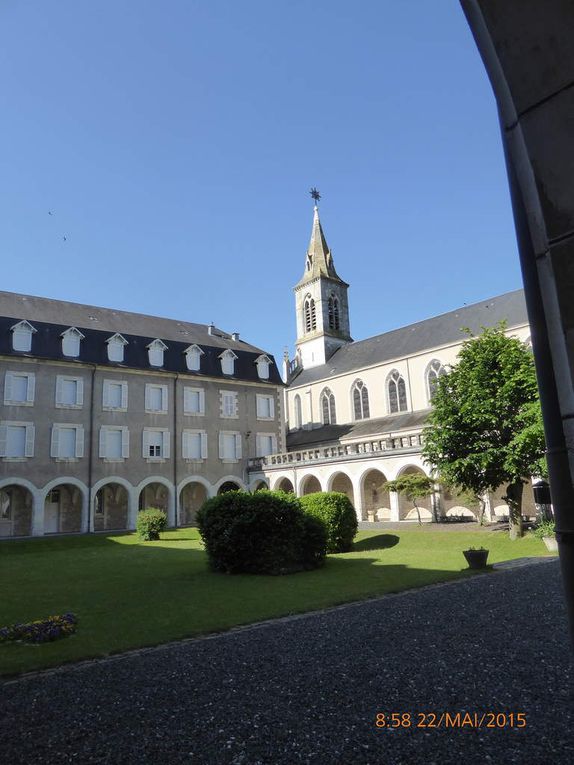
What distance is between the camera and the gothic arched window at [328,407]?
4112 cm

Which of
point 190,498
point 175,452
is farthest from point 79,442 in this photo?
point 190,498

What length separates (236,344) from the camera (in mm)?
37375

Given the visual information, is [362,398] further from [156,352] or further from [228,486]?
[156,352]

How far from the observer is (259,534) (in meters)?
12.1

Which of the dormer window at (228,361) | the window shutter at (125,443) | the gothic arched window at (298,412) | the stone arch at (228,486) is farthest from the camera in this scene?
the gothic arched window at (298,412)

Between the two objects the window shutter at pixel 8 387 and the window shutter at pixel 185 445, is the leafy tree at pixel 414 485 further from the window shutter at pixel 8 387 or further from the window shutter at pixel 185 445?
the window shutter at pixel 8 387

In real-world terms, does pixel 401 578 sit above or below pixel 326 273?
below

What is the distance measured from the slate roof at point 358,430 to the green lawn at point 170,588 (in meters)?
13.6

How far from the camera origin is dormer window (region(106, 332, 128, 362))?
30156 mm

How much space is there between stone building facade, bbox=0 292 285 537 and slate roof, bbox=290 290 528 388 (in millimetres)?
8019

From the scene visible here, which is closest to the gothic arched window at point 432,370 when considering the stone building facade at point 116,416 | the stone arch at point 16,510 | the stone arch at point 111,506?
the stone building facade at point 116,416

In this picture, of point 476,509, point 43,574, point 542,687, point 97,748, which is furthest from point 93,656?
point 476,509

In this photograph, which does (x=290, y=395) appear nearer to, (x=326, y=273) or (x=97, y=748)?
(x=326, y=273)

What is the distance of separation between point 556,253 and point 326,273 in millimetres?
51402
